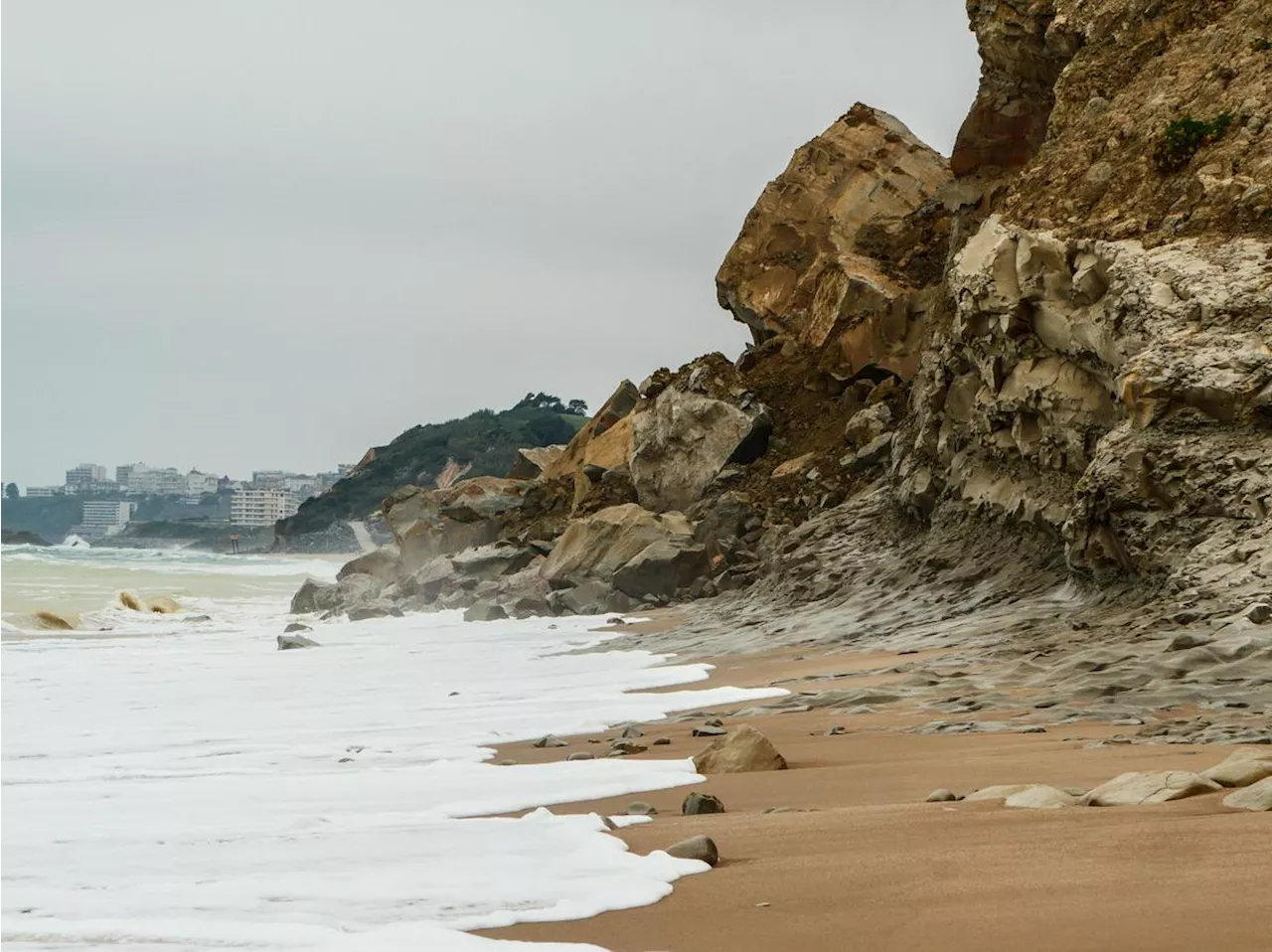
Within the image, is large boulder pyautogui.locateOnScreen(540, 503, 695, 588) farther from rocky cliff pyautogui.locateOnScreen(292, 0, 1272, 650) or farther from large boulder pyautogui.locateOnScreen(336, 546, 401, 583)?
large boulder pyautogui.locateOnScreen(336, 546, 401, 583)

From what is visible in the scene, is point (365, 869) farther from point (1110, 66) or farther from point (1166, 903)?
point (1110, 66)

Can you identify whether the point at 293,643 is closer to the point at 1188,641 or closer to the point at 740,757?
the point at 1188,641

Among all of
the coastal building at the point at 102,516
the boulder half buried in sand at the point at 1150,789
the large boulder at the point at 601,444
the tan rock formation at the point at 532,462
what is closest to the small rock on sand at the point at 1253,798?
the boulder half buried in sand at the point at 1150,789

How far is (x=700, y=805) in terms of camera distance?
4.70m

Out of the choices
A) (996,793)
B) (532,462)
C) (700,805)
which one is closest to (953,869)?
(996,793)

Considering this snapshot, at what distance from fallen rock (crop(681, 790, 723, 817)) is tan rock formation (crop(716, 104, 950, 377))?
17.2 m

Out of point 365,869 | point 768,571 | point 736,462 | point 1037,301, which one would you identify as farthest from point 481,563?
point 365,869

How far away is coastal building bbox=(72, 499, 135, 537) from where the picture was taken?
172 meters

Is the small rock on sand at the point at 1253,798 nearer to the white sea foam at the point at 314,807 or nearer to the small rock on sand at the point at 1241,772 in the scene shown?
the small rock on sand at the point at 1241,772

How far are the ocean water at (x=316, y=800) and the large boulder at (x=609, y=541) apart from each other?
677 cm

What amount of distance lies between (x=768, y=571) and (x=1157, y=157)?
740cm

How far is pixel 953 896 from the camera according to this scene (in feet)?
10.3

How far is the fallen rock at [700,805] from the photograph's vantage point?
4.69 meters

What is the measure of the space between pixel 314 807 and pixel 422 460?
105 meters
